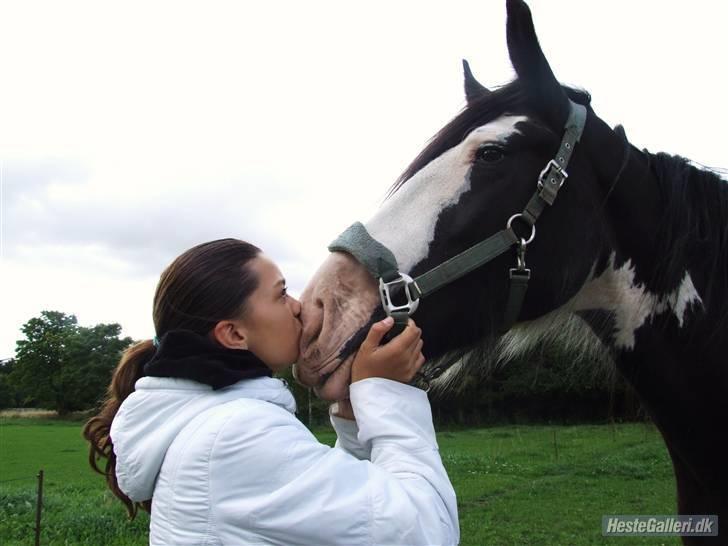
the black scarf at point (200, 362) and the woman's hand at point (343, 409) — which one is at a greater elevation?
the black scarf at point (200, 362)

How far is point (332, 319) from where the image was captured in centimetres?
161

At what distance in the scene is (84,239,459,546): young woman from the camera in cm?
121

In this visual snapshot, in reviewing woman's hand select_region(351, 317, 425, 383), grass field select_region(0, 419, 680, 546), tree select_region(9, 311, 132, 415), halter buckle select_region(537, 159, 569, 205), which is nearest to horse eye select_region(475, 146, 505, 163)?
halter buckle select_region(537, 159, 569, 205)

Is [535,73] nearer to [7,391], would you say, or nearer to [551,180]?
[551,180]

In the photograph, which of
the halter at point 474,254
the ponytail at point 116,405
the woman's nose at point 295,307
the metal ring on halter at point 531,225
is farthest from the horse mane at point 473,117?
the ponytail at point 116,405

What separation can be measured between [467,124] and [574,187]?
1.42ft

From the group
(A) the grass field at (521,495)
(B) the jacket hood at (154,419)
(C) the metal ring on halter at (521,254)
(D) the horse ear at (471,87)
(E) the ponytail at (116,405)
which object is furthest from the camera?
(A) the grass field at (521,495)

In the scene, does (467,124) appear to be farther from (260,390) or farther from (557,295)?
(260,390)

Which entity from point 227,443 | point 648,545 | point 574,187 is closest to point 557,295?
point 574,187

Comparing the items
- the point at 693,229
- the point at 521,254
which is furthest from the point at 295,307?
the point at 693,229

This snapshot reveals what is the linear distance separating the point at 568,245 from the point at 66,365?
61.8 m

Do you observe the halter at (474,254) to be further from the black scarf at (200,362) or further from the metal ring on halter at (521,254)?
the black scarf at (200,362)

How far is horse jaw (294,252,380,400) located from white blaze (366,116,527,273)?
0.46 ft

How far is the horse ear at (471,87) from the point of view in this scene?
2283mm
